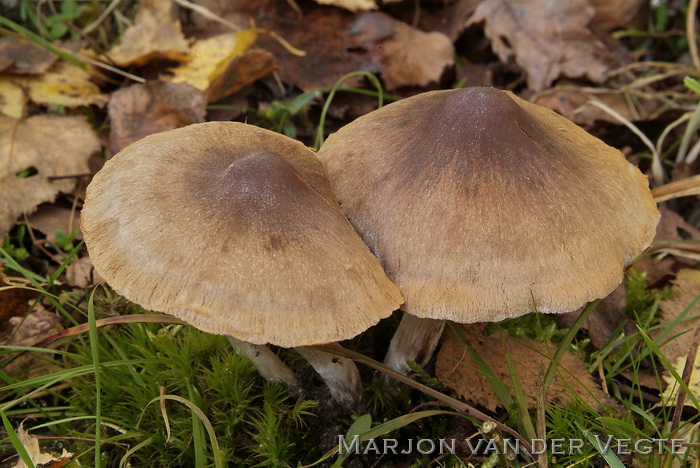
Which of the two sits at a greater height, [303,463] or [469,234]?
[469,234]

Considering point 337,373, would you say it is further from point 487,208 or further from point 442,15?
point 442,15

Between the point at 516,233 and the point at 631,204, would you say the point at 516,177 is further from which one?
the point at 631,204

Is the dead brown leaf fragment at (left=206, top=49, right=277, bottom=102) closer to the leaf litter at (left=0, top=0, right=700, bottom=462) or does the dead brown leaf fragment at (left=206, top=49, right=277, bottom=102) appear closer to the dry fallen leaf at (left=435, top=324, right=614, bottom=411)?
the leaf litter at (left=0, top=0, right=700, bottom=462)

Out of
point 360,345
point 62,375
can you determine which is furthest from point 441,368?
point 62,375

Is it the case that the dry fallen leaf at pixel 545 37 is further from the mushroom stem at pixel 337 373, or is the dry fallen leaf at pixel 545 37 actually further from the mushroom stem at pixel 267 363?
the mushroom stem at pixel 267 363

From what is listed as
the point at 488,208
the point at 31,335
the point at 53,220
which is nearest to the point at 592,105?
the point at 488,208

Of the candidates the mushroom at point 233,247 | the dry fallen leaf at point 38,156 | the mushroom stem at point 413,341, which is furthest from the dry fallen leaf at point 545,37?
the dry fallen leaf at point 38,156
